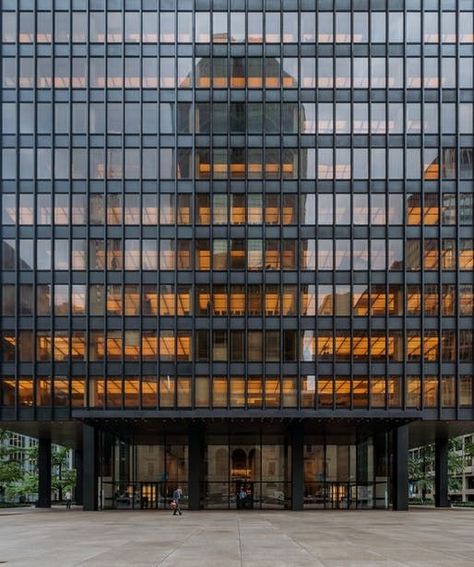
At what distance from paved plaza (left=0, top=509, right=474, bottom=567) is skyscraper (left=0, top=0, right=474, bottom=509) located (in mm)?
18668

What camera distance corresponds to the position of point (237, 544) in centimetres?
2572

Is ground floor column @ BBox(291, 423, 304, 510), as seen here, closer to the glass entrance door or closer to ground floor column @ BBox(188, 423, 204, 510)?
the glass entrance door

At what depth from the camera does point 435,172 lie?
58531 mm

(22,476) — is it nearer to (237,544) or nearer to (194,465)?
(194,465)

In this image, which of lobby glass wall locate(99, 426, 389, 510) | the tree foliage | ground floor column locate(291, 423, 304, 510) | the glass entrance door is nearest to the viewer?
ground floor column locate(291, 423, 304, 510)

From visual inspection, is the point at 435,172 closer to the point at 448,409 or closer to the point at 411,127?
the point at 411,127

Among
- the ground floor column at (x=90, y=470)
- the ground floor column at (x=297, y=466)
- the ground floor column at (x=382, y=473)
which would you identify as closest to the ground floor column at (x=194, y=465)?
the ground floor column at (x=297, y=466)

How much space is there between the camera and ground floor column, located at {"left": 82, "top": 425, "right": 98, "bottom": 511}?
54250mm

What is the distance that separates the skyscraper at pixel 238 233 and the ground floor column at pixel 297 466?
1.73 m

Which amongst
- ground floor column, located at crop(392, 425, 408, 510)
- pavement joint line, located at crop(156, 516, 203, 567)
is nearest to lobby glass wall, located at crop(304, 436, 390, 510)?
ground floor column, located at crop(392, 425, 408, 510)

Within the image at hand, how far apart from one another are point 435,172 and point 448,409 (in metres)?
18.7

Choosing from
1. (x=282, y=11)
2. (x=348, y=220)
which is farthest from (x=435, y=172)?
(x=282, y=11)

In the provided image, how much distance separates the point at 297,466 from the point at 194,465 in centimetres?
766

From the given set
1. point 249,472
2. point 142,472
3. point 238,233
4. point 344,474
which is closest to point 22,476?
point 142,472
